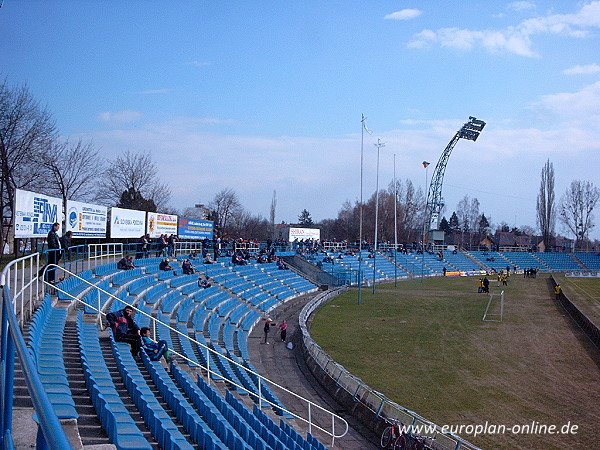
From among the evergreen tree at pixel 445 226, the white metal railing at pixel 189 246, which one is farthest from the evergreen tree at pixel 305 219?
the white metal railing at pixel 189 246

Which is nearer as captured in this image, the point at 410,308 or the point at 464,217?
the point at 410,308

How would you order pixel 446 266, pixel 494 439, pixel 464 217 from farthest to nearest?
pixel 464 217
pixel 446 266
pixel 494 439

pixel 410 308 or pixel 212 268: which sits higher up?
pixel 212 268

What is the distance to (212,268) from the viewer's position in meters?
33.5

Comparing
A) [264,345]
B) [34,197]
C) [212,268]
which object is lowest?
[264,345]

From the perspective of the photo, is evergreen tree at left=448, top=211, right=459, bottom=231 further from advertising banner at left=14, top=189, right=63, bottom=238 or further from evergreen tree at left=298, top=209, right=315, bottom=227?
advertising banner at left=14, top=189, right=63, bottom=238

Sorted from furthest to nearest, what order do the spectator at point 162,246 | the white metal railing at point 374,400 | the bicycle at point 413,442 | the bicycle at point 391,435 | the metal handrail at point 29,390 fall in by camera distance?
1. the spectator at point 162,246
2. the bicycle at point 391,435
3. the bicycle at point 413,442
4. the white metal railing at point 374,400
5. the metal handrail at point 29,390

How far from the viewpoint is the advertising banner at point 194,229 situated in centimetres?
3588

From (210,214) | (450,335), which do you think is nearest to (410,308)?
(450,335)

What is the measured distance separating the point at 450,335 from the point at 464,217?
421 feet

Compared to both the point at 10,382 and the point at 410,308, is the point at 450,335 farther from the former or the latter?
the point at 10,382

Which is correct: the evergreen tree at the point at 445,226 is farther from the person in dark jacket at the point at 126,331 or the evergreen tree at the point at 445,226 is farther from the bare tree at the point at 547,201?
the person in dark jacket at the point at 126,331

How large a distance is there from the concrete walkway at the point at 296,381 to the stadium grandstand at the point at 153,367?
0.09 m

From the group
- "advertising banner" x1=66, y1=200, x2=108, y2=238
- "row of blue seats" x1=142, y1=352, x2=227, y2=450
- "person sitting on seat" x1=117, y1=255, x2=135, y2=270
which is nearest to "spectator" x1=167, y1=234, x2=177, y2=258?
"advertising banner" x1=66, y1=200, x2=108, y2=238
